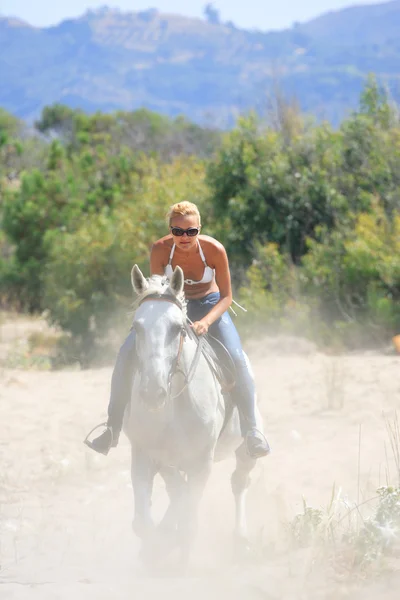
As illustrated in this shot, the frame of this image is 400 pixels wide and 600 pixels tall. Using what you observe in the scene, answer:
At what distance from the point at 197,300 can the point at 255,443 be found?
1182mm

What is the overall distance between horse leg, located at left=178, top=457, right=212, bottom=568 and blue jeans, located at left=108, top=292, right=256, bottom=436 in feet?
2.03

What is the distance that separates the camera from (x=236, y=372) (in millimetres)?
6355

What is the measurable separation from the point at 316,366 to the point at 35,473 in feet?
20.0

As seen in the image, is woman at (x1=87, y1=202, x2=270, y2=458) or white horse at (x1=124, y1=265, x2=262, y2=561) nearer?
white horse at (x1=124, y1=265, x2=262, y2=561)

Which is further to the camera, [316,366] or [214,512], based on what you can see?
[316,366]

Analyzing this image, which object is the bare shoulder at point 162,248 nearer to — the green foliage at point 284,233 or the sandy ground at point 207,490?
the sandy ground at point 207,490

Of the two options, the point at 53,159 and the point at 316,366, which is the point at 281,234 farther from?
the point at 53,159

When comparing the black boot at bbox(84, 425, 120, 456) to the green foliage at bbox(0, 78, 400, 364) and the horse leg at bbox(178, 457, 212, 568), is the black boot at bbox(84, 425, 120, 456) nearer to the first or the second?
the horse leg at bbox(178, 457, 212, 568)

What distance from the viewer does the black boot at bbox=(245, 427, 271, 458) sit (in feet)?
21.2

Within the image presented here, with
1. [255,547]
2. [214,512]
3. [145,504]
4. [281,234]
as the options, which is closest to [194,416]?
[145,504]

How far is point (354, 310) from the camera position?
18.2 metres

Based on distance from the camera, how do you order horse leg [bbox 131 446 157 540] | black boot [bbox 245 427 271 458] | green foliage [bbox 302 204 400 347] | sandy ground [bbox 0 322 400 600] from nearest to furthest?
sandy ground [bbox 0 322 400 600] < horse leg [bbox 131 446 157 540] < black boot [bbox 245 427 271 458] < green foliage [bbox 302 204 400 347]

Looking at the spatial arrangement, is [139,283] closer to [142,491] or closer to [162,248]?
[162,248]

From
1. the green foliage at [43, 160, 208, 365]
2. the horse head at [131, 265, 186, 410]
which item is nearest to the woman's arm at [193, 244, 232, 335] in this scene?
the horse head at [131, 265, 186, 410]
